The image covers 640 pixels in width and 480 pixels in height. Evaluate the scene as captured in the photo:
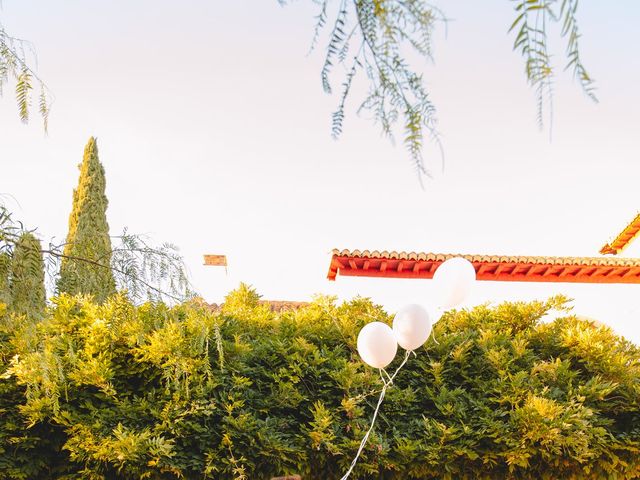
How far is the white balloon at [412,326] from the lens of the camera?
5.16 m

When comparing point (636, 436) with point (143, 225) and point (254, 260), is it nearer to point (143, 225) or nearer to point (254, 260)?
point (143, 225)

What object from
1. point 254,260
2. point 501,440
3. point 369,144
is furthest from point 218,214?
point 369,144

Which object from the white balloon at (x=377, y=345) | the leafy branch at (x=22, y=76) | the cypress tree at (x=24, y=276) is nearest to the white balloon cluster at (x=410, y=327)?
the white balloon at (x=377, y=345)

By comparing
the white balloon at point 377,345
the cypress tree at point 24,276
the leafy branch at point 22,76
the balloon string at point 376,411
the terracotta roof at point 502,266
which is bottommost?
the balloon string at point 376,411

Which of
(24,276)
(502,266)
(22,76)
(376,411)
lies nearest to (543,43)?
(22,76)

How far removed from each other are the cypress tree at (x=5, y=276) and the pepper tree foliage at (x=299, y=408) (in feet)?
8.04

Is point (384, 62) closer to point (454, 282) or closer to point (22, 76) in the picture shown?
point (22, 76)

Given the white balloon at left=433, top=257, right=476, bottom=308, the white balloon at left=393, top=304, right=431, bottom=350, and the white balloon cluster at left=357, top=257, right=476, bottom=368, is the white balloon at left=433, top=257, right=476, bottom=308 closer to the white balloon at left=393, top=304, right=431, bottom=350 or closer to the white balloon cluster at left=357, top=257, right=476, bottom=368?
the white balloon cluster at left=357, top=257, right=476, bottom=368

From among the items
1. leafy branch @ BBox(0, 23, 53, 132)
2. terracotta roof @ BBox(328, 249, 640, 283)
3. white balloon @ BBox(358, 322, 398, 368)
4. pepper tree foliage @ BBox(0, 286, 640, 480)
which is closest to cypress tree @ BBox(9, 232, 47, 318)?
leafy branch @ BBox(0, 23, 53, 132)

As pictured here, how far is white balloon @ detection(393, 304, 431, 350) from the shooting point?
5156 mm

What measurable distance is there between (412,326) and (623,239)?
774 centimetres

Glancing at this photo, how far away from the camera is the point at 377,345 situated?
5098mm

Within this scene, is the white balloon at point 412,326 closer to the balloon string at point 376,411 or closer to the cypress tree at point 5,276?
the balloon string at point 376,411

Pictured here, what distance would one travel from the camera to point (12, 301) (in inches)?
97.3
